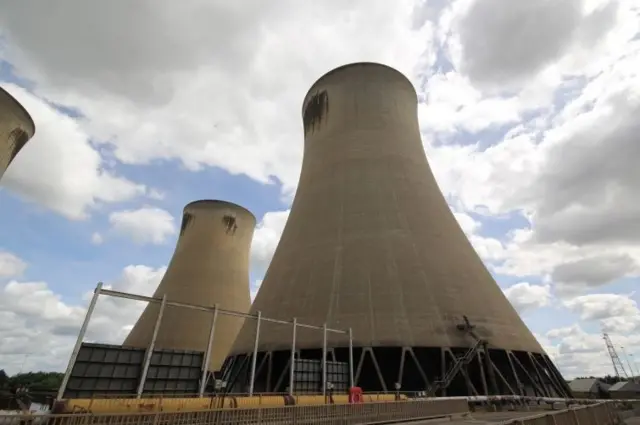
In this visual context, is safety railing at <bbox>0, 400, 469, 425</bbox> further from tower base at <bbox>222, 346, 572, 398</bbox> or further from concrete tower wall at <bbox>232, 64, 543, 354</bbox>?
concrete tower wall at <bbox>232, 64, 543, 354</bbox>

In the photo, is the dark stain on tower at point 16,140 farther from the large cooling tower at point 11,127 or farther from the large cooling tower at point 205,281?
the large cooling tower at point 205,281

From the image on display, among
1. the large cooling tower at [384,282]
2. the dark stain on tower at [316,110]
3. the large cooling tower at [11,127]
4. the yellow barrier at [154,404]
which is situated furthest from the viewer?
the dark stain on tower at [316,110]

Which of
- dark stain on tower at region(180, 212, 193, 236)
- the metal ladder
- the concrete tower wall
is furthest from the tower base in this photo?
dark stain on tower at region(180, 212, 193, 236)

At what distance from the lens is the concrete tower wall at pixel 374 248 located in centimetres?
1409

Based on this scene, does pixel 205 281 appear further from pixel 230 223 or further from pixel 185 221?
pixel 185 221

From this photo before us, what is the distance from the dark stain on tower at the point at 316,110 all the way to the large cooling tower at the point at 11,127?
1574 centimetres

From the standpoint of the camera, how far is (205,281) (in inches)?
1124

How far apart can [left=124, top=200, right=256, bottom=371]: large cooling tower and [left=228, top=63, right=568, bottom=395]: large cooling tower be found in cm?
1196

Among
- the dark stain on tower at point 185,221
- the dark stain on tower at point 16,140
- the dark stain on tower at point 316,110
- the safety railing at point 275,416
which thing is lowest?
the safety railing at point 275,416

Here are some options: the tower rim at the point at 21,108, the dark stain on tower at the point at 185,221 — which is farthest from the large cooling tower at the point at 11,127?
the dark stain on tower at the point at 185,221

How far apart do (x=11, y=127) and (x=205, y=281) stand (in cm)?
1490

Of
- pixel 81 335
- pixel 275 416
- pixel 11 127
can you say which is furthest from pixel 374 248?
pixel 11 127

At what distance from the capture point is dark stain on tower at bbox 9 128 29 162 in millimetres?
20984

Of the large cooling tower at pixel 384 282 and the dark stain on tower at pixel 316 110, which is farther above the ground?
the dark stain on tower at pixel 316 110
